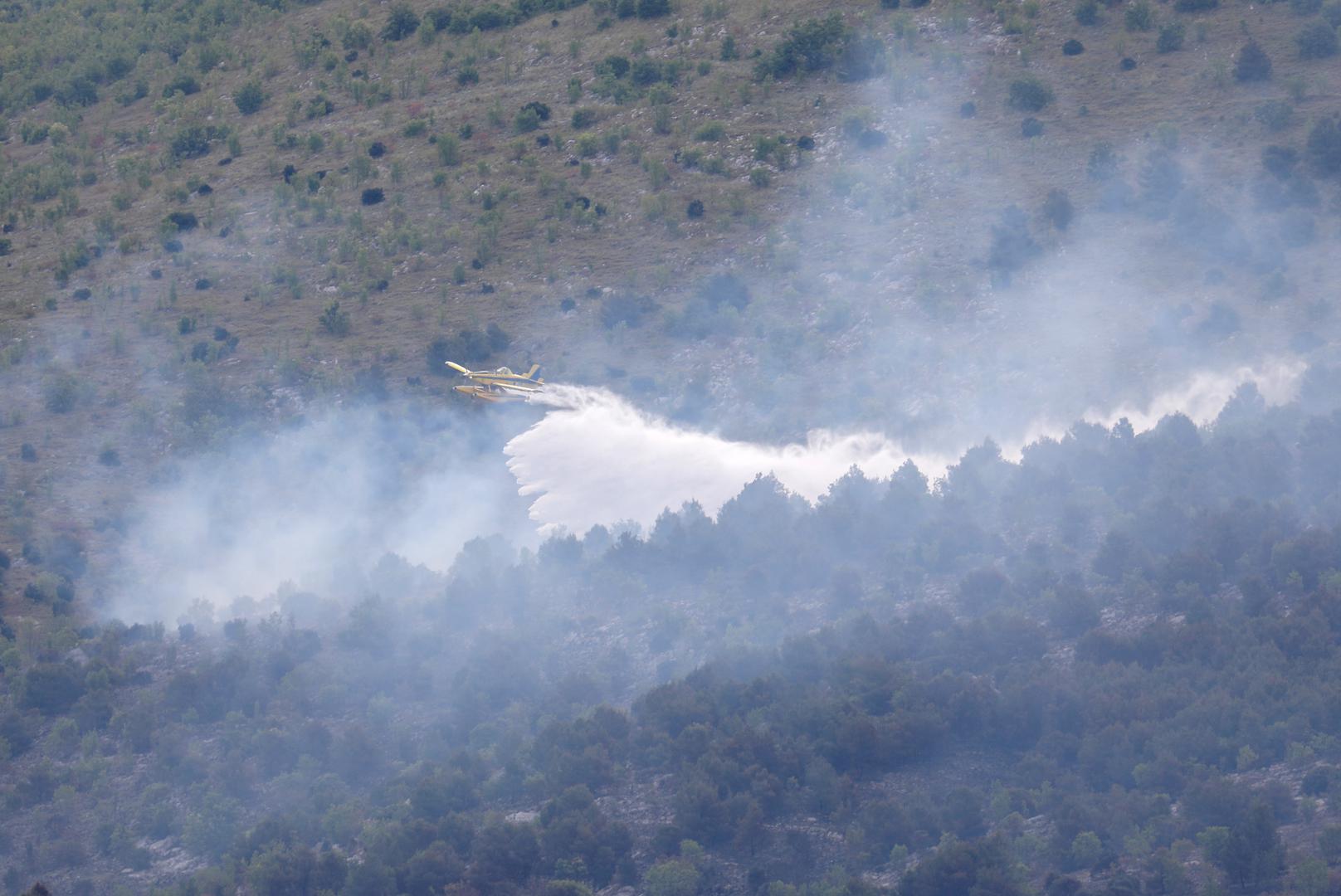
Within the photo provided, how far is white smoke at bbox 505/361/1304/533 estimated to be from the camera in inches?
2709

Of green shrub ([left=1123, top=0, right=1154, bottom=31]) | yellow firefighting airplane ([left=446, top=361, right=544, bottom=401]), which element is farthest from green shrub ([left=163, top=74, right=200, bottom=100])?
green shrub ([left=1123, top=0, right=1154, bottom=31])

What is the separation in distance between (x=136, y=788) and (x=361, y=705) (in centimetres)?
811

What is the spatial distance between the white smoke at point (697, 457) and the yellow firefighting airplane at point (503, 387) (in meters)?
1.85

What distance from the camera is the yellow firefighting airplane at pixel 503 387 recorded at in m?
75.4

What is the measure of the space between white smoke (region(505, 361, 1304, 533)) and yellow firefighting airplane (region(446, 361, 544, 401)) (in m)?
1.85

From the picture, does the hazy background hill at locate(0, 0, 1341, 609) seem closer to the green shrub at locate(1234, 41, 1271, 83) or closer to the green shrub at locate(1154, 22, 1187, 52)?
the green shrub at locate(1234, 41, 1271, 83)

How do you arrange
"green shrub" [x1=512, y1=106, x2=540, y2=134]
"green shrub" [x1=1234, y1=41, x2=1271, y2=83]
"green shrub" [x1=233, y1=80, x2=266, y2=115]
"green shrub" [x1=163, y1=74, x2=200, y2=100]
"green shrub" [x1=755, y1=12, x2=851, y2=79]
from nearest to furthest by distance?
"green shrub" [x1=1234, y1=41, x2=1271, y2=83], "green shrub" [x1=755, y1=12, x2=851, y2=79], "green shrub" [x1=512, y1=106, x2=540, y2=134], "green shrub" [x1=233, y1=80, x2=266, y2=115], "green shrub" [x1=163, y1=74, x2=200, y2=100]

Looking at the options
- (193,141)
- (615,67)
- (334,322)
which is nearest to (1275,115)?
(615,67)

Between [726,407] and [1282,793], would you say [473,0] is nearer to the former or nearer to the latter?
[726,407]

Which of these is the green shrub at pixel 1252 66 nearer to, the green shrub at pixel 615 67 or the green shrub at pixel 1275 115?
the green shrub at pixel 1275 115

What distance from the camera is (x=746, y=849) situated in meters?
48.1

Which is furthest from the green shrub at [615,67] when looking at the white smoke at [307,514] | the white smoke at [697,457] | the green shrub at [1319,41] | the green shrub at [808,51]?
the green shrub at [1319,41]

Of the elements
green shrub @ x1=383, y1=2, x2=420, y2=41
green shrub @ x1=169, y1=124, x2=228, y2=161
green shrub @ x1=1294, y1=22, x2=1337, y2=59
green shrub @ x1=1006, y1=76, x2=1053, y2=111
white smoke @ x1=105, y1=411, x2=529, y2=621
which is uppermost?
green shrub @ x1=1294, y1=22, x2=1337, y2=59

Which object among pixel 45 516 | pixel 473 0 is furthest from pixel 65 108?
pixel 45 516
